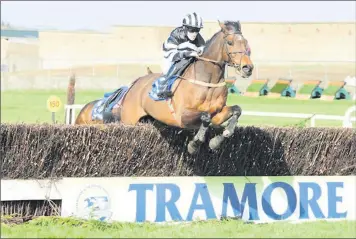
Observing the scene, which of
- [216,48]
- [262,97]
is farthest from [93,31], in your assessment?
[216,48]

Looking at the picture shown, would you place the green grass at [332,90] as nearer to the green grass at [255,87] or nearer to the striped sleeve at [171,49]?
the green grass at [255,87]

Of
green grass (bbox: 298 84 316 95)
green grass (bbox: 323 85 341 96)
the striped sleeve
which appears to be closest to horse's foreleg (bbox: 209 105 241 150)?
the striped sleeve

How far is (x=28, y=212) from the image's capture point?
25.0 feet

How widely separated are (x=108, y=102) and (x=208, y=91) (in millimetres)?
2446

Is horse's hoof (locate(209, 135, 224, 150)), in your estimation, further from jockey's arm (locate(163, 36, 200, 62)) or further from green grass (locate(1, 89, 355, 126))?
green grass (locate(1, 89, 355, 126))

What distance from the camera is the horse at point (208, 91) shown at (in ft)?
27.8

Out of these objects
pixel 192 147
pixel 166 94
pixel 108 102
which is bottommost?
pixel 192 147

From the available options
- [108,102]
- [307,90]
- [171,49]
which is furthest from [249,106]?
[171,49]

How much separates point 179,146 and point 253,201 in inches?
38.5

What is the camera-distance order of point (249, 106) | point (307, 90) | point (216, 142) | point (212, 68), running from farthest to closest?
point (307, 90)
point (249, 106)
point (212, 68)
point (216, 142)

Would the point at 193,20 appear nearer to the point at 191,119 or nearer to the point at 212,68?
the point at 212,68

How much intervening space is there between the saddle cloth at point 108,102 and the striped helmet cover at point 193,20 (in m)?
1.93

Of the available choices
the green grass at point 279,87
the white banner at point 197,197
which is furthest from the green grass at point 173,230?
the green grass at point 279,87

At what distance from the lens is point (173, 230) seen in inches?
274
